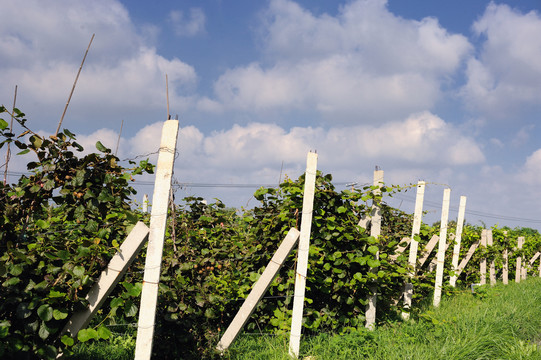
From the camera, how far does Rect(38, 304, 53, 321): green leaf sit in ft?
10.7

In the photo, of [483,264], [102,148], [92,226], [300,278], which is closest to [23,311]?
[92,226]

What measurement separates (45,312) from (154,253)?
2.91 ft

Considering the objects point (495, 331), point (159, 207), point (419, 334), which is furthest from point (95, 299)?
point (495, 331)

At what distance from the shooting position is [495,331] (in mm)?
6477

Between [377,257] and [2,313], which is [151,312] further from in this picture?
[377,257]

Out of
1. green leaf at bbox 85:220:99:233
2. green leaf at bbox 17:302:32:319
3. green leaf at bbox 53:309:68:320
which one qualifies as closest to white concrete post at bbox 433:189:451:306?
green leaf at bbox 85:220:99:233

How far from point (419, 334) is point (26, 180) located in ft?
16.7

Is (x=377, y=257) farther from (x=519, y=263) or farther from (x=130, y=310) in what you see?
(x=519, y=263)

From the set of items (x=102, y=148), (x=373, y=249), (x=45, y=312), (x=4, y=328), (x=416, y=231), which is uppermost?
(x=102, y=148)

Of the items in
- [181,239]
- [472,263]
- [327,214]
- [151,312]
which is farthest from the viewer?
[472,263]

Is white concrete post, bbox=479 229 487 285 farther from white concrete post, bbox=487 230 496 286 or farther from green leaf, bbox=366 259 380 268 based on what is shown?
green leaf, bbox=366 259 380 268

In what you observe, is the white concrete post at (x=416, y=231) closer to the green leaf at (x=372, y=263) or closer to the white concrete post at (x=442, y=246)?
the white concrete post at (x=442, y=246)

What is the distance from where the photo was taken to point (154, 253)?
3.51 m

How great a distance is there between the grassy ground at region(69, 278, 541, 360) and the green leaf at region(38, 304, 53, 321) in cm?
130
